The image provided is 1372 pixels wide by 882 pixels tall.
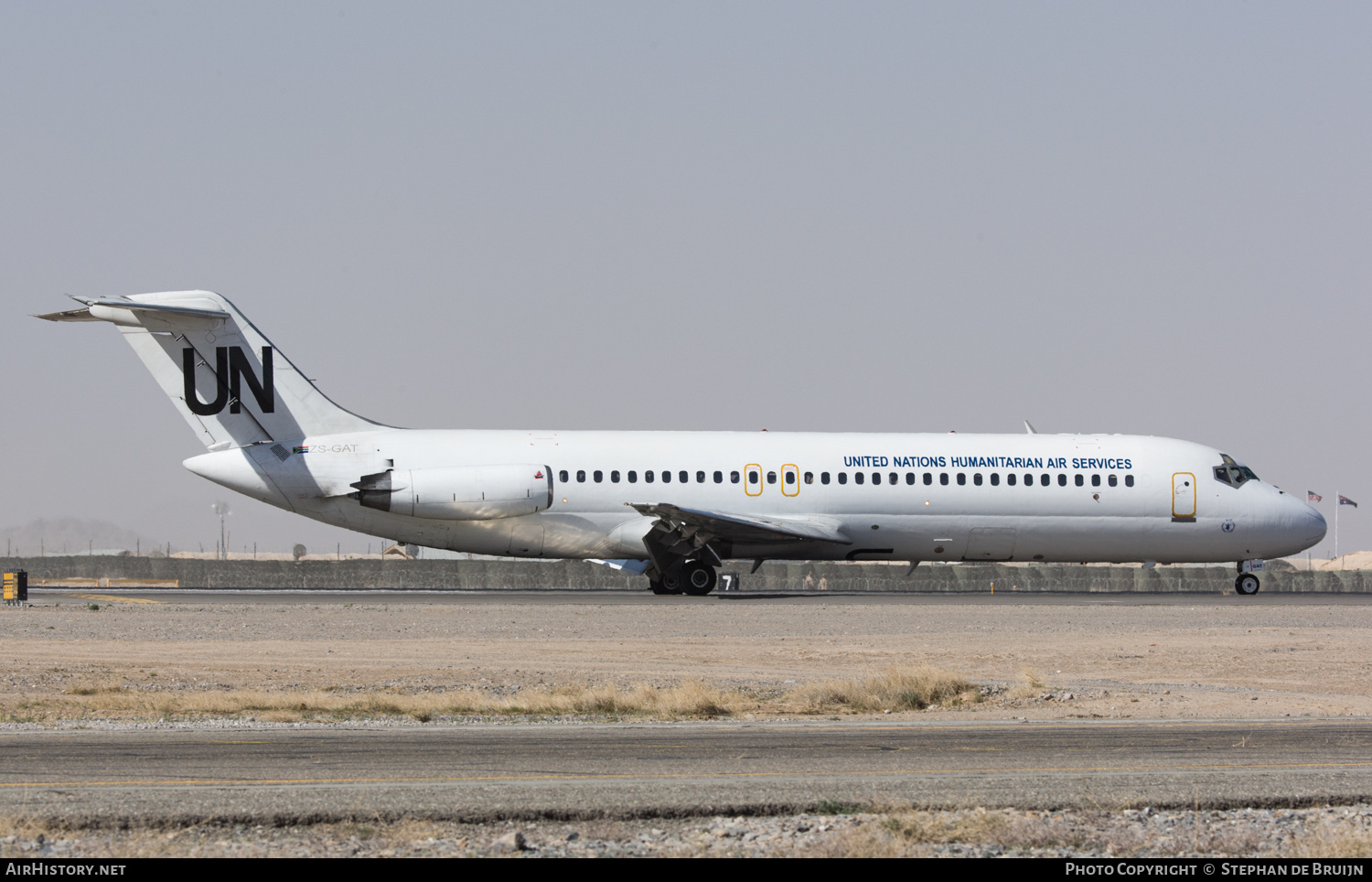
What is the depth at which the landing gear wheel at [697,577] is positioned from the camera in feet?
114

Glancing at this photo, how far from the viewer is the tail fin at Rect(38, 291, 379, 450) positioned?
33219 millimetres

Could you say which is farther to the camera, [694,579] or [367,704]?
[694,579]

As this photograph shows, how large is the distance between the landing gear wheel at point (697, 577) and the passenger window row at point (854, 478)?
6.92 feet

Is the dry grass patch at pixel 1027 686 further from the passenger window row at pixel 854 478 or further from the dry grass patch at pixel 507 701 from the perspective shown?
the passenger window row at pixel 854 478

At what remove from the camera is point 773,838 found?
8.20 metres

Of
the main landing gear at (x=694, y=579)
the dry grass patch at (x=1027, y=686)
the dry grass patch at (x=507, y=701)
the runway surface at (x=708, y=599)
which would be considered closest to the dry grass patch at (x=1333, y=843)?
the dry grass patch at (x=507, y=701)

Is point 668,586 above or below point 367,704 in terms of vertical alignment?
above

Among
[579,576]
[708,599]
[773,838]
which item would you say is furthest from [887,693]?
[579,576]

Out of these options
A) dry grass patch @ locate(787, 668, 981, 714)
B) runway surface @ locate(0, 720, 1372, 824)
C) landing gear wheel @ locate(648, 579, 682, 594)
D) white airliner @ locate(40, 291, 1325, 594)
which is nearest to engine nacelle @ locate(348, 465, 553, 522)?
white airliner @ locate(40, 291, 1325, 594)

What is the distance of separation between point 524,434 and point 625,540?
368 cm

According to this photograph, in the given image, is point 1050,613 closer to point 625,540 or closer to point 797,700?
point 625,540

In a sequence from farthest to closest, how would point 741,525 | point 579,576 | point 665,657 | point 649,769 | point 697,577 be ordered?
point 579,576, point 697,577, point 741,525, point 665,657, point 649,769

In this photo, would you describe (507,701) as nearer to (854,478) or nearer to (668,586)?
(668,586)

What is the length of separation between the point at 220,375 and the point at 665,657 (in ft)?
54.3
